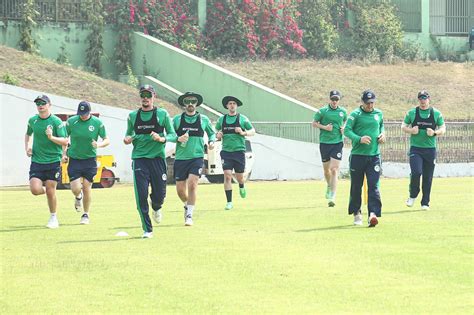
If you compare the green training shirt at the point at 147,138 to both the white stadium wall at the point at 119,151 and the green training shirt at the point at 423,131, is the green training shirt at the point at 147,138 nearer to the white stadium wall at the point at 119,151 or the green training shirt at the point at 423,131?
the green training shirt at the point at 423,131

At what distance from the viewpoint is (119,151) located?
131 feet

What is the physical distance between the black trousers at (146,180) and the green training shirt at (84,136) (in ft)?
11.4

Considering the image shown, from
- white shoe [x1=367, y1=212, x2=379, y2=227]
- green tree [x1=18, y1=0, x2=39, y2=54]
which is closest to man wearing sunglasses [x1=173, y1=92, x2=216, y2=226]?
white shoe [x1=367, y1=212, x2=379, y2=227]

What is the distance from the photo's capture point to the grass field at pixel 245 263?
38.3 feet

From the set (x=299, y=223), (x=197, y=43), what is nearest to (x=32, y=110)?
(x=197, y=43)

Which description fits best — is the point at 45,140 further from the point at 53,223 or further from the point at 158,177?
the point at 158,177

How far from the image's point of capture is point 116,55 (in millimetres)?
48844

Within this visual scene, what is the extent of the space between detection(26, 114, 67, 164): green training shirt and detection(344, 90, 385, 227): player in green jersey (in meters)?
5.05

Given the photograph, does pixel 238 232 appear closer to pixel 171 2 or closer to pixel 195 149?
pixel 195 149

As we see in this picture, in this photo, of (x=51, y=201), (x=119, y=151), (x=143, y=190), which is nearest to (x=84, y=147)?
(x=51, y=201)

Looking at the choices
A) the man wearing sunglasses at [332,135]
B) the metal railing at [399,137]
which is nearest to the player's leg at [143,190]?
the man wearing sunglasses at [332,135]

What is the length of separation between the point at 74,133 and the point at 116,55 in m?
27.4

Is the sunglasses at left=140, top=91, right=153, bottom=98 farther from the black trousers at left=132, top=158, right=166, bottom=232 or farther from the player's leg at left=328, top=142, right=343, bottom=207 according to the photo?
the player's leg at left=328, top=142, right=343, bottom=207

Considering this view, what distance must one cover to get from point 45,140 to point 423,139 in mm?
7810
